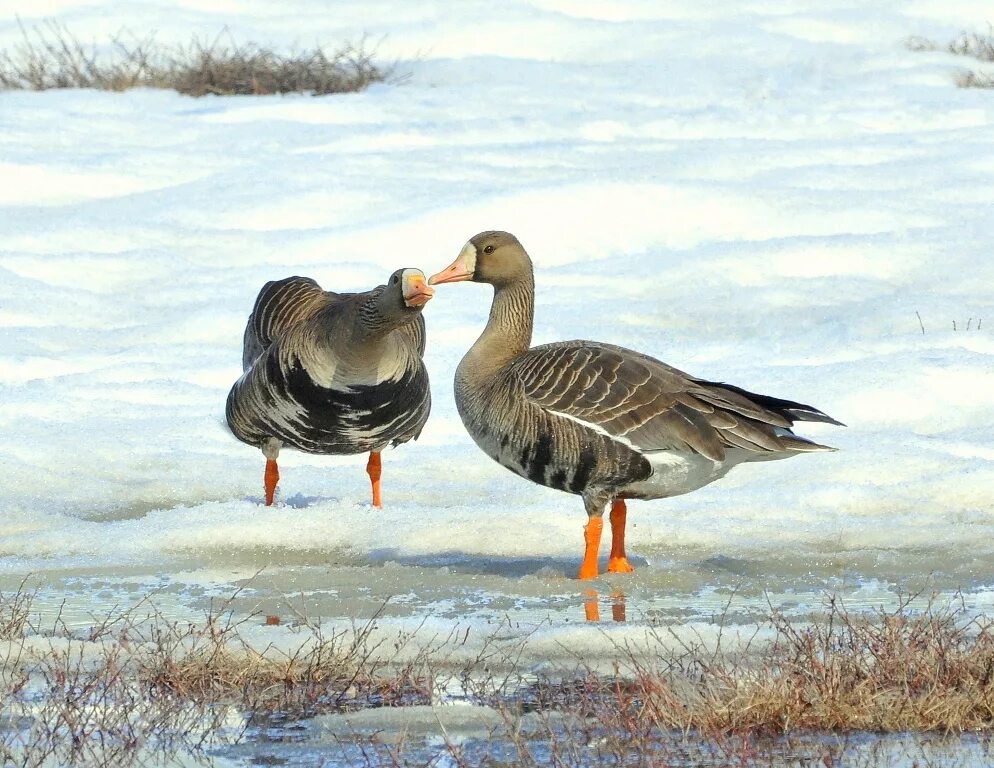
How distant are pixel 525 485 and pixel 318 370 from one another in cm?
164

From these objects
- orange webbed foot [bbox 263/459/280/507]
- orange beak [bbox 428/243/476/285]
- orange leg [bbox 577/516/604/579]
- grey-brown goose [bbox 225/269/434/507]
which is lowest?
orange webbed foot [bbox 263/459/280/507]

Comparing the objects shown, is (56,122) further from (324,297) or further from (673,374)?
(673,374)

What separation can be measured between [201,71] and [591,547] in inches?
618

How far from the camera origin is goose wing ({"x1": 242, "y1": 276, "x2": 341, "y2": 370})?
853 cm

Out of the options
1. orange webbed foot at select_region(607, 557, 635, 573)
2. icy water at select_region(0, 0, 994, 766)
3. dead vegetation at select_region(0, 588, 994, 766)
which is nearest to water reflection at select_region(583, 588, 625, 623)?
icy water at select_region(0, 0, 994, 766)

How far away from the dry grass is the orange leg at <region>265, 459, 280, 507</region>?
13.5 meters

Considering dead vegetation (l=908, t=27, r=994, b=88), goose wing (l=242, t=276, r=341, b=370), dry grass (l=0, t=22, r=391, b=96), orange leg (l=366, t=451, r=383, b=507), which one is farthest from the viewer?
dead vegetation (l=908, t=27, r=994, b=88)

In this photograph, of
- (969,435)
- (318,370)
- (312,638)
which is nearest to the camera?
(312,638)

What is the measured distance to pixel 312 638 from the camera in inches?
221

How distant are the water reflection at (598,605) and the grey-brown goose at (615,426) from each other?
24cm

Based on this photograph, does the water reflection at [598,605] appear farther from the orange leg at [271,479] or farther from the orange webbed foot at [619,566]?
the orange leg at [271,479]

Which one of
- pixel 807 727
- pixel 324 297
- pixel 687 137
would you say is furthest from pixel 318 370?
pixel 687 137

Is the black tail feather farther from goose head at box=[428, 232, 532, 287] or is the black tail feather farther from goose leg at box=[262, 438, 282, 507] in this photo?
goose leg at box=[262, 438, 282, 507]

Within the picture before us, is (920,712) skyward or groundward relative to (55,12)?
groundward
